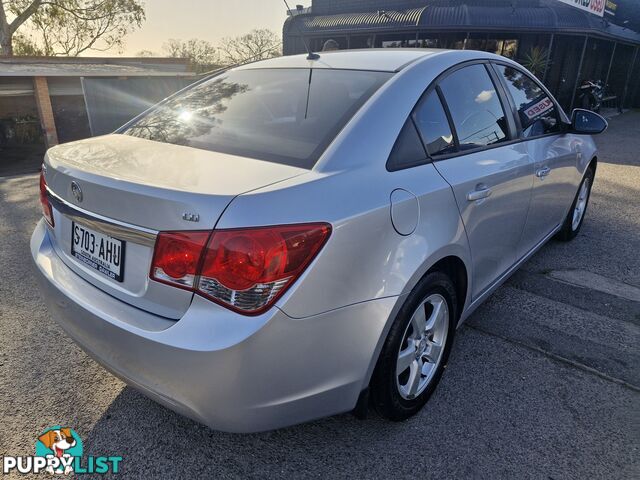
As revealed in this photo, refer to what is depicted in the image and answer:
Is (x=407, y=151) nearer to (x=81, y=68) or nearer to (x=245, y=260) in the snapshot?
(x=245, y=260)

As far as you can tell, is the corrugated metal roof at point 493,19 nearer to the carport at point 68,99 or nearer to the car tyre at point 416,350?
the carport at point 68,99

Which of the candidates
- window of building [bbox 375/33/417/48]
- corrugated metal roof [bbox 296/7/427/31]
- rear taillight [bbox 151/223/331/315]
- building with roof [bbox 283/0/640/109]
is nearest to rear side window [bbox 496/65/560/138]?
rear taillight [bbox 151/223/331/315]

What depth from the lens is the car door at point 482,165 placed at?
2225 mm

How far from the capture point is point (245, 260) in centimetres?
146

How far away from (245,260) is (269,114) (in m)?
1.02

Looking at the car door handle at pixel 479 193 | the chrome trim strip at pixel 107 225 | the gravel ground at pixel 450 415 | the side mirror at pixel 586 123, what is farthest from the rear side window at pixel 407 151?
the side mirror at pixel 586 123

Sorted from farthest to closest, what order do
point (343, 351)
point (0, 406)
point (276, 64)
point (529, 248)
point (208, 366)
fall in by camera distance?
point (529, 248) < point (276, 64) < point (0, 406) < point (343, 351) < point (208, 366)

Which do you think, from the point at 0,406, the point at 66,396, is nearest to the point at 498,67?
the point at 66,396

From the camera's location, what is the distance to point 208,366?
1.49 metres

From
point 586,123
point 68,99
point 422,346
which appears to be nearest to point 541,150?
point 586,123

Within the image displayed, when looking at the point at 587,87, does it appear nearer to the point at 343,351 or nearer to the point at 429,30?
the point at 429,30

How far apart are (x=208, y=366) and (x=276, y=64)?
6.24 ft

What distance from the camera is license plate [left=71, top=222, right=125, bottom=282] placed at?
1.73 metres

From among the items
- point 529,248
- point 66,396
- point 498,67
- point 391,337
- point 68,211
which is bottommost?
point 66,396
